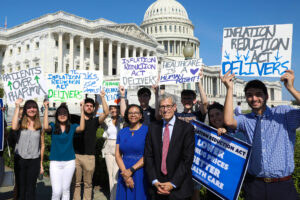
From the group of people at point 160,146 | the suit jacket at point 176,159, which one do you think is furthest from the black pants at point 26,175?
the suit jacket at point 176,159

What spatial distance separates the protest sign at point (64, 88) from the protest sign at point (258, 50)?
4.68 metres

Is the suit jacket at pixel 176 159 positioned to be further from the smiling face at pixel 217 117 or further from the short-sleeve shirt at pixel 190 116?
the short-sleeve shirt at pixel 190 116

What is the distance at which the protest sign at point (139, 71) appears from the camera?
7.62 meters

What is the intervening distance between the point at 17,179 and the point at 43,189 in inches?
89.7

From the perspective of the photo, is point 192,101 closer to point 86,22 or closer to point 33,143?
point 33,143

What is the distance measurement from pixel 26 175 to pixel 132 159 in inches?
90.7

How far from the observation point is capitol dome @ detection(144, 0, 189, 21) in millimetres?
98938

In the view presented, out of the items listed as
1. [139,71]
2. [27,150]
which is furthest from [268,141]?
[139,71]

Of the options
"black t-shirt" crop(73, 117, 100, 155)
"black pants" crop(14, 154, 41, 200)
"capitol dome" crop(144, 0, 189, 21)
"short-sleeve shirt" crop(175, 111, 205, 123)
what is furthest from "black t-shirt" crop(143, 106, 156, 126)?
"capitol dome" crop(144, 0, 189, 21)

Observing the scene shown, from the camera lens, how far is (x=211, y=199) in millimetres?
4629

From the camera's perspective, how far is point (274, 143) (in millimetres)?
3475

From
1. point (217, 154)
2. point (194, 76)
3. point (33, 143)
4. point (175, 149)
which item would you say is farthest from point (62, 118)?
point (194, 76)

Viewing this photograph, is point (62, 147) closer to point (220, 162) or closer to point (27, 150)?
point (27, 150)

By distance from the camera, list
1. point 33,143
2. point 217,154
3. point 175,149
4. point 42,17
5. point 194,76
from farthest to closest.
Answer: point 42,17, point 194,76, point 33,143, point 217,154, point 175,149
